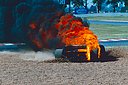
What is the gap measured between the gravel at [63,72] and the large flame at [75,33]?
2.36 ft

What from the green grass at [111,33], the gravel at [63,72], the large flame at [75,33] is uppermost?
the large flame at [75,33]

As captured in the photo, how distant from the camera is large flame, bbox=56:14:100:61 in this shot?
49.3 feet

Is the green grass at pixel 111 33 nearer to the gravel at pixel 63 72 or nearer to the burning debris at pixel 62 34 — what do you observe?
the burning debris at pixel 62 34

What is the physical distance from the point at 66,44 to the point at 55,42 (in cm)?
89

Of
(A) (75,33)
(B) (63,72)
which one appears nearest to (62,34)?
(A) (75,33)

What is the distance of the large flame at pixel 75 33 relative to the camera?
49.3 ft

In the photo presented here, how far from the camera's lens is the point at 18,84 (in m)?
10.7

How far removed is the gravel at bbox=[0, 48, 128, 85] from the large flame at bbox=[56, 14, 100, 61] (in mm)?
720

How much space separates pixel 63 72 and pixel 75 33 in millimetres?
3004

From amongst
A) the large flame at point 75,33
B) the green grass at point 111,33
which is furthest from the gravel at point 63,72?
the green grass at point 111,33

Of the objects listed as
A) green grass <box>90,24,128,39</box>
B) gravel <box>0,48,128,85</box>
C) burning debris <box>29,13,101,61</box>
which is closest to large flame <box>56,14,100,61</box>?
burning debris <box>29,13,101,61</box>

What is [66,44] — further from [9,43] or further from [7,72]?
[9,43]

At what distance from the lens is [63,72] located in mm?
12750

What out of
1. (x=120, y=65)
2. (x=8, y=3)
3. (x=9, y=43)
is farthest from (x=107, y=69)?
(x=9, y=43)
